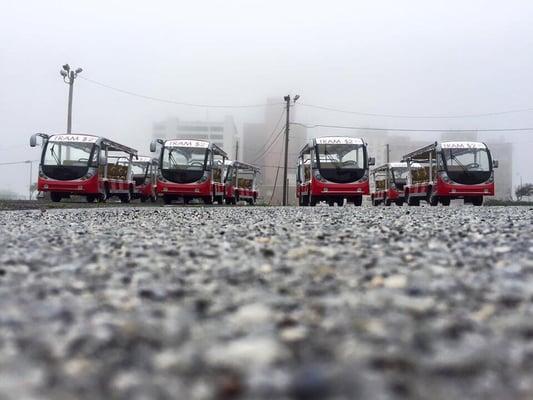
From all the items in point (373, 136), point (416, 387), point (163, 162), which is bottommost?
point (416, 387)

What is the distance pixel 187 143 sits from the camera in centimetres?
2281

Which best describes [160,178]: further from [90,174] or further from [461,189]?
[461,189]

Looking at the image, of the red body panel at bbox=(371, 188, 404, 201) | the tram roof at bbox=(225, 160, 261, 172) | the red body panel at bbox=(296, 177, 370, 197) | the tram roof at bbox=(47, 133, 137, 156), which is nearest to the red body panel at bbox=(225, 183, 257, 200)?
the tram roof at bbox=(225, 160, 261, 172)

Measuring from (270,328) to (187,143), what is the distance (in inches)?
853

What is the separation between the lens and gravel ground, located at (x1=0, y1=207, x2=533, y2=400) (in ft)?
4.13

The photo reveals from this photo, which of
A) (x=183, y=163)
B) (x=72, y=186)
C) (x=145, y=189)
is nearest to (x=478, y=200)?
(x=183, y=163)

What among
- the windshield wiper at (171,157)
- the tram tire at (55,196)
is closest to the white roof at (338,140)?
the windshield wiper at (171,157)

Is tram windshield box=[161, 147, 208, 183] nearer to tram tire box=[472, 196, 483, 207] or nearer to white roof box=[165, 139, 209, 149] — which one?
white roof box=[165, 139, 209, 149]

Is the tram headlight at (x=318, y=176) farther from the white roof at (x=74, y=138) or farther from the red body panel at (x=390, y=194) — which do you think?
the red body panel at (x=390, y=194)

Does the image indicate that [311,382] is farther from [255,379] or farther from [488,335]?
[488,335]

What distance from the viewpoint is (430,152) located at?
869 inches

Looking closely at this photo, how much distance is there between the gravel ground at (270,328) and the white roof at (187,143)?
20.0 meters

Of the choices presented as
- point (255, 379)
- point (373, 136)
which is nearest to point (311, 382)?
point (255, 379)

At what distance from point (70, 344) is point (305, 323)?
0.75 meters
